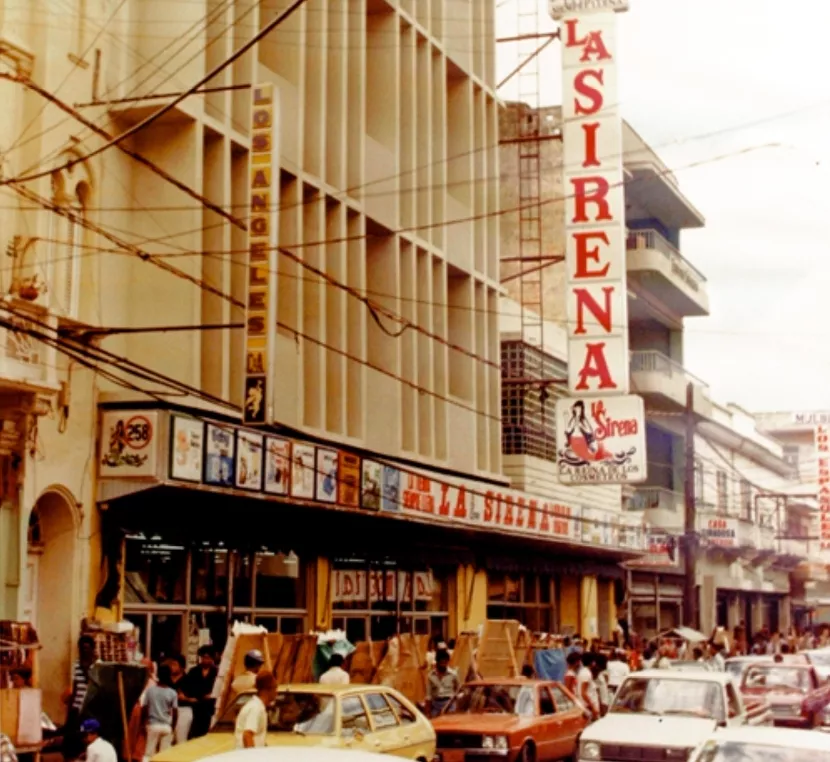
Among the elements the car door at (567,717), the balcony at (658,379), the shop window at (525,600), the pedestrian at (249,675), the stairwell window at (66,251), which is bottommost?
the car door at (567,717)

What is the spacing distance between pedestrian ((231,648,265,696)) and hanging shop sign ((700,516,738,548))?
111 ft

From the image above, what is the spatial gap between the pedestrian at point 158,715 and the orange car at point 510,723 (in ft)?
10.00

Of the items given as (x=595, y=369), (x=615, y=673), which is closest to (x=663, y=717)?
(x=615, y=673)

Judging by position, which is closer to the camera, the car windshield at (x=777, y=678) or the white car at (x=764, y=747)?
the white car at (x=764, y=747)

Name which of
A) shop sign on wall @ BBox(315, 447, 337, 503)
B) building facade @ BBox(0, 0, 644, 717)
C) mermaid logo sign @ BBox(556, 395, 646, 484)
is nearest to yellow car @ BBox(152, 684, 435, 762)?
building facade @ BBox(0, 0, 644, 717)

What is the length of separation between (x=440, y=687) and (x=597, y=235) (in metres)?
11.5

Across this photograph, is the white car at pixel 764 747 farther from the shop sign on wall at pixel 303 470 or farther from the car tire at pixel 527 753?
the shop sign on wall at pixel 303 470

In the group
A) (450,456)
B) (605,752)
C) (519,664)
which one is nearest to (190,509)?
(519,664)

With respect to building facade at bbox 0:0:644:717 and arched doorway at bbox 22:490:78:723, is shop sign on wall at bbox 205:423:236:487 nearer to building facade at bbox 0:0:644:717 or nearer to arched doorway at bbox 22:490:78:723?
building facade at bbox 0:0:644:717

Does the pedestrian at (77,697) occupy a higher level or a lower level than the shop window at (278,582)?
lower

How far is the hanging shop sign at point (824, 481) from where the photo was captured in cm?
5831

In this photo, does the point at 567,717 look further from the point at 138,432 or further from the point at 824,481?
the point at 824,481

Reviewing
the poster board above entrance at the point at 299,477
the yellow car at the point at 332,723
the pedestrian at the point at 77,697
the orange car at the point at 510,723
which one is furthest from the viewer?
the poster board above entrance at the point at 299,477

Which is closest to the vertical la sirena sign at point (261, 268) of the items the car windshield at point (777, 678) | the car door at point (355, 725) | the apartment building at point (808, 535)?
the car door at point (355, 725)
